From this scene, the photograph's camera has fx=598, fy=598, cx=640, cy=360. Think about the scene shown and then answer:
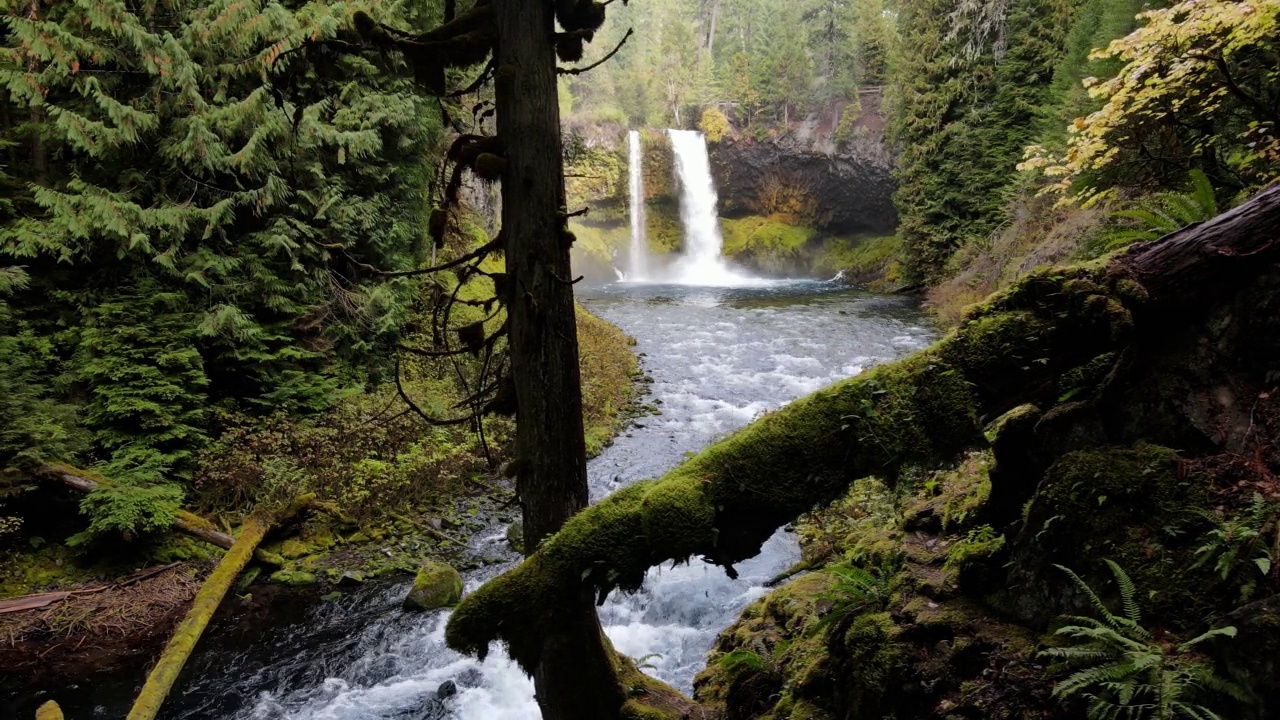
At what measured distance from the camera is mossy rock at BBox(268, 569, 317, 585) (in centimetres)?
763

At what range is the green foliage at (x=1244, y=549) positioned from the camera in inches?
84.5

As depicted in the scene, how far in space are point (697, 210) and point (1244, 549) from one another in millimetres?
39222

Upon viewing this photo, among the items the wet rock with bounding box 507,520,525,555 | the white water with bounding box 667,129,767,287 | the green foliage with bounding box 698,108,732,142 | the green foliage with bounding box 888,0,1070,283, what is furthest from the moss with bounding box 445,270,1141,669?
the green foliage with bounding box 698,108,732,142

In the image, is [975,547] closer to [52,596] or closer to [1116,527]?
[1116,527]

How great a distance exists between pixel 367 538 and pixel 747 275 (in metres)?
32.9

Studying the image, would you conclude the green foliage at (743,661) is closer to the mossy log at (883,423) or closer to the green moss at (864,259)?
the mossy log at (883,423)

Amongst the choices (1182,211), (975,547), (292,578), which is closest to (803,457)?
(975,547)

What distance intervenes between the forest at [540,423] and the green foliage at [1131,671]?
0.02 metres

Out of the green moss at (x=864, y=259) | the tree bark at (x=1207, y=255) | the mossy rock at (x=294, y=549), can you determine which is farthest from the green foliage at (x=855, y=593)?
the green moss at (x=864, y=259)

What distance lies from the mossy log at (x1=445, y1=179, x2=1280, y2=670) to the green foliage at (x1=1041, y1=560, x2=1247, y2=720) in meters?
0.85

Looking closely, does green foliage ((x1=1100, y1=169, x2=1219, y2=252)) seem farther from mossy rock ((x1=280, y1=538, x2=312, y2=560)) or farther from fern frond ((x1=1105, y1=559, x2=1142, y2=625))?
mossy rock ((x1=280, y1=538, x2=312, y2=560))

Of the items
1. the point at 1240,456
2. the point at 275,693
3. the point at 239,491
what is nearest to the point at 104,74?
the point at 239,491

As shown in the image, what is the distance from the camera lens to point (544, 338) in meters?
3.74

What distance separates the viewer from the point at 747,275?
38.6m
